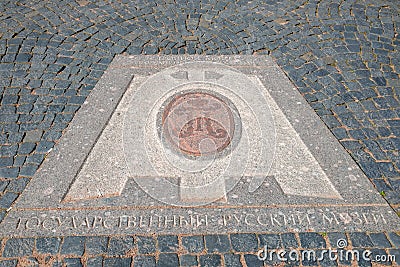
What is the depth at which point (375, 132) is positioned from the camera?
179 inches

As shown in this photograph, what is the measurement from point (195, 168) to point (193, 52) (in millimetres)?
2146

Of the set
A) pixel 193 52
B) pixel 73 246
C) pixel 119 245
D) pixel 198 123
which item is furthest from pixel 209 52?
pixel 73 246

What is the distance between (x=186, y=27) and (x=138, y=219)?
3.45 metres

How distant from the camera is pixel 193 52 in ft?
18.6

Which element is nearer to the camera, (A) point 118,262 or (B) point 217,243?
(A) point 118,262

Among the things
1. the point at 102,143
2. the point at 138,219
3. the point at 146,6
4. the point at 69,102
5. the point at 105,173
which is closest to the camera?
the point at 138,219

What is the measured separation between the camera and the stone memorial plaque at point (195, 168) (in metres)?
3.61

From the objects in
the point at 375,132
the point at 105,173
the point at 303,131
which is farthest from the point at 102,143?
the point at 375,132

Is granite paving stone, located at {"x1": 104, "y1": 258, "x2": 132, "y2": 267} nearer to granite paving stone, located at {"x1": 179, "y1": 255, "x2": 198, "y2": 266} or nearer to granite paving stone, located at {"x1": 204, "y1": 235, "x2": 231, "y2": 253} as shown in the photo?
granite paving stone, located at {"x1": 179, "y1": 255, "x2": 198, "y2": 266}

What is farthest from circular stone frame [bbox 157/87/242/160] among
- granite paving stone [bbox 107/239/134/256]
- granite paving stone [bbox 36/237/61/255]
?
granite paving stone [bbox 36/237/61/255]

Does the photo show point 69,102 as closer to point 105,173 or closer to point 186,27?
point 105,173

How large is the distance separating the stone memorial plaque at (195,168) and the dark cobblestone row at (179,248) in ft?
0.26

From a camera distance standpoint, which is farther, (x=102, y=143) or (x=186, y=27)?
(x=186, y=27)
